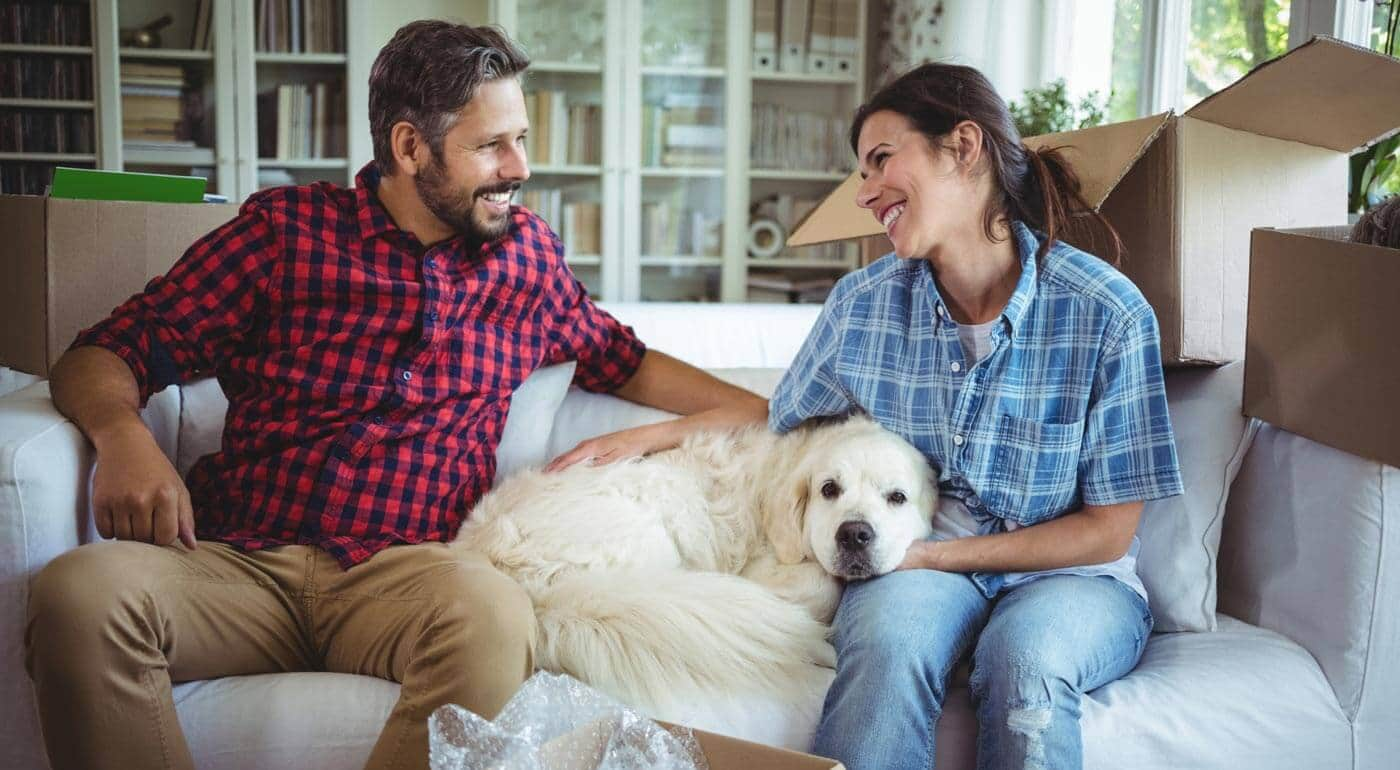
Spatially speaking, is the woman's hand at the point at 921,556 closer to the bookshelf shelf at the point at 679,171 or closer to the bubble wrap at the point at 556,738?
the bubble wrap at the point at 556,738

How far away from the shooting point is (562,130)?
14.5 ft

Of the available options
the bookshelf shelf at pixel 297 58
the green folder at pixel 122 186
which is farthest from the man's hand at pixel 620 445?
the bookshelf shelf at pixel 297 58

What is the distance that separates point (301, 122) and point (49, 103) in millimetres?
869

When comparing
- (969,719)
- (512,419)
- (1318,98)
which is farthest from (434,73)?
(1318,98)

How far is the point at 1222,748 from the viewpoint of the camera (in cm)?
140

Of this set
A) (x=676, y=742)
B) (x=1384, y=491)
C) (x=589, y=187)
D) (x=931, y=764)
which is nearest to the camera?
(x=676, y=742)

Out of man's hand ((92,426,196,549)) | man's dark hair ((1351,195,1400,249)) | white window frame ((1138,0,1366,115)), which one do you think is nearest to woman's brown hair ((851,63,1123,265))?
man's dark hair ((1351,195,1400,249))

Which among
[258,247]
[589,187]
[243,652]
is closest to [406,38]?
[258,247]

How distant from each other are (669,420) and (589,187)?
9.14 feet

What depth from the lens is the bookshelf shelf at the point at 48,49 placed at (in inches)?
159

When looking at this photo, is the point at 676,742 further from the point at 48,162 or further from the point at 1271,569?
the point at 48,162

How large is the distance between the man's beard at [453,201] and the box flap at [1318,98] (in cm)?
105

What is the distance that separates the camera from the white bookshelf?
4.35 metres

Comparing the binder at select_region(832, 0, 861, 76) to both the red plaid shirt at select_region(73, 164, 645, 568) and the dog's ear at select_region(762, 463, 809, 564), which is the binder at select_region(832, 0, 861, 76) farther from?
the dog's ear at select_region(762, 463, 809, 564)
